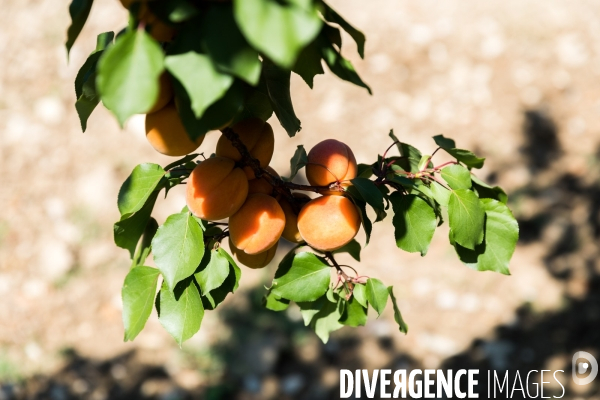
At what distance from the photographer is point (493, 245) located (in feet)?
2.53

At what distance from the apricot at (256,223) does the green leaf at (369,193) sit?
0.10 metres

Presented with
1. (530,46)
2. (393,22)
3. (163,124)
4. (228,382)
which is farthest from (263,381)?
(530,46)

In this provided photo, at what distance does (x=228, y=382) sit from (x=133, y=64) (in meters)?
1.78

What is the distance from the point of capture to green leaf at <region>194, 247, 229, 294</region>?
27.4 inches

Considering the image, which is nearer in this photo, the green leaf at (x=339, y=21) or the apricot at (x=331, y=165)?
the green leaf at (x=339, y=21)

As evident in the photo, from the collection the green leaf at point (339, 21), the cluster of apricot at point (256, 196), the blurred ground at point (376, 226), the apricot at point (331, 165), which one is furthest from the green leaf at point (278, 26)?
the blurred ground at point (376, 226)

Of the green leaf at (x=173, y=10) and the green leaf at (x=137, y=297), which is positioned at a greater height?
the green leaf at (x=173, y=10)

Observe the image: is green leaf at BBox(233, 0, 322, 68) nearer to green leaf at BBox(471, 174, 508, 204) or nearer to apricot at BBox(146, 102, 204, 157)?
apricot at BBox(146, 102, 204, 157)

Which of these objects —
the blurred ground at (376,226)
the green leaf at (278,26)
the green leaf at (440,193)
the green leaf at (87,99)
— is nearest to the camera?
the green leaf at (278,26)

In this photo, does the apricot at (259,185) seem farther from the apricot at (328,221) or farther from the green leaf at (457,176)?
the green leaf at (457,176)

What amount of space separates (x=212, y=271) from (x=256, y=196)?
0.37ft

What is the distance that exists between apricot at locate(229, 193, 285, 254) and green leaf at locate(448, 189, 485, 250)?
22cm

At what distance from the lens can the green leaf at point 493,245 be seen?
30.0 inches

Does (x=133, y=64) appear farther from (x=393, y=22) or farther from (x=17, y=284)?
(x=393, y=22)
